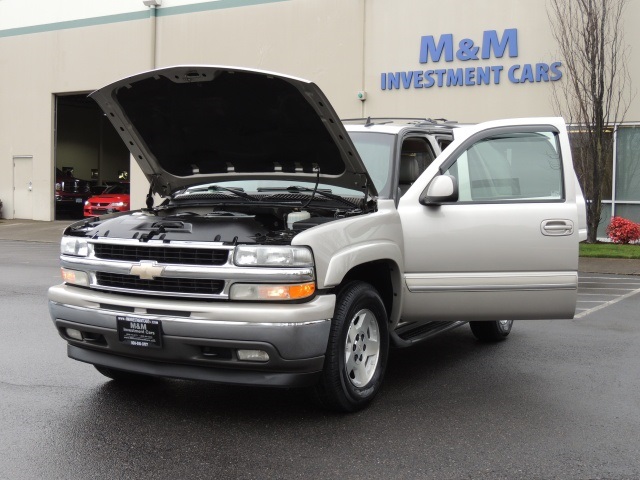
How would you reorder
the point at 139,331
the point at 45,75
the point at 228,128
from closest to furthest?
1. the point at 139,331
2. the point at 228,128
3. the point at 45,75

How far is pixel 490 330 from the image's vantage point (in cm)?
743

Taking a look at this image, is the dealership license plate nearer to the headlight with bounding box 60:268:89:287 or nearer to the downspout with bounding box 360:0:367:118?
the headlight with bounding box 60:268:89:287

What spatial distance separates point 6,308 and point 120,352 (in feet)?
17.1

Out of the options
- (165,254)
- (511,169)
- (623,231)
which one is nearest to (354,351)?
(165,254)

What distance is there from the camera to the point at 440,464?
420cm

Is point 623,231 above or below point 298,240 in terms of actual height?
below

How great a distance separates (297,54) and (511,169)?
1808 centimetres

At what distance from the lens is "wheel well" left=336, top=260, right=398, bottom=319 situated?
5453mm

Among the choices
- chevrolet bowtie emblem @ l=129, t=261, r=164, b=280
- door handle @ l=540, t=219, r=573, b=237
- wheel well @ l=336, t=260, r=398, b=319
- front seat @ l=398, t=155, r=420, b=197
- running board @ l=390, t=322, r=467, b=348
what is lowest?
running board @ l=390, t=322, r=467, b=348

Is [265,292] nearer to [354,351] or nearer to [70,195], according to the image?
[354,351]

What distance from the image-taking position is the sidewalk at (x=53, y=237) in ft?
48.4

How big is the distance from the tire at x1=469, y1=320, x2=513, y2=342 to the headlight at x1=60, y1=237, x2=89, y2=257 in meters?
3.80

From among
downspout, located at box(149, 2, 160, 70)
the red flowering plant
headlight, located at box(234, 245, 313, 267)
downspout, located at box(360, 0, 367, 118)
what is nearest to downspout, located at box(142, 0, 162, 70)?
downspout, located at box(149, 2, 160, 70)

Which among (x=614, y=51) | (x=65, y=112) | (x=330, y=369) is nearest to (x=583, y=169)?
(x=614, y=51)
